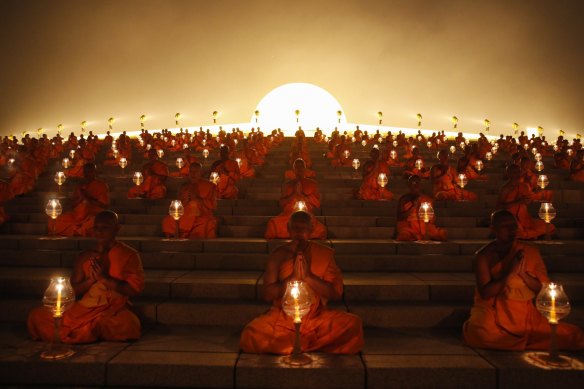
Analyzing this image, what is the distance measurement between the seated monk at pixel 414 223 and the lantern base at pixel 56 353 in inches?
186

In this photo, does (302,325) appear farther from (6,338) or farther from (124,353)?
(6,338)

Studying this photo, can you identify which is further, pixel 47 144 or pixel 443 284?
pixel 47 144

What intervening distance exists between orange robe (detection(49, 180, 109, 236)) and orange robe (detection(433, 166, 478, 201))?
6171mm

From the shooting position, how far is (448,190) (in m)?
9.66

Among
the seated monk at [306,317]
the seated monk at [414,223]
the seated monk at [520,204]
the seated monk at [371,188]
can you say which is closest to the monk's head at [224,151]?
the seated monk at [371,188]

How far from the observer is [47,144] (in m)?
16.6

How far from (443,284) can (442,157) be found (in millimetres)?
5135

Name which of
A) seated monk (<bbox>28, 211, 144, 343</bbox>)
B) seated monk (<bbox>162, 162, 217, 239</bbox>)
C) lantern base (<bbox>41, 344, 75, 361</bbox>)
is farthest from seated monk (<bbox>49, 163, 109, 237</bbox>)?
lantern base (<bbox>41, 344, 75, 361</bbox>)

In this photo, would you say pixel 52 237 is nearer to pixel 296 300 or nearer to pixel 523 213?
pixel 296 300

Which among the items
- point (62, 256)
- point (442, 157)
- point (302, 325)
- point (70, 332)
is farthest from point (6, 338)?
point (442, 157)

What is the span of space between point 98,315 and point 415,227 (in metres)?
4.58

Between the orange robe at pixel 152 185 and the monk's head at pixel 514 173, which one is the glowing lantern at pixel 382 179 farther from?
the orange robe at pixel 152 185

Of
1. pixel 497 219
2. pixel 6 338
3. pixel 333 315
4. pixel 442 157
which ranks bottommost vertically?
pixel 6 338

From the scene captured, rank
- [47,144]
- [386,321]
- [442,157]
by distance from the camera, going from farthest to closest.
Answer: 1. [47,144]
2. [442,157]
3. [386,321]
